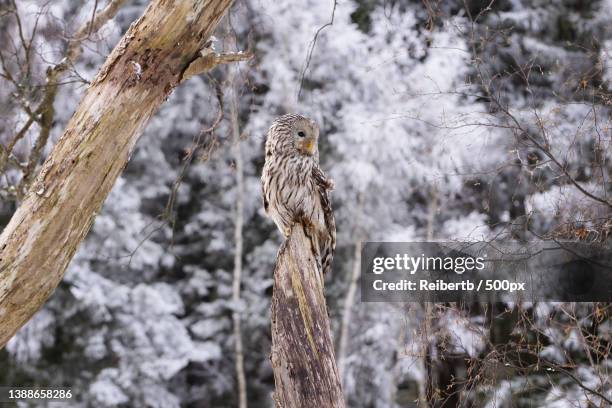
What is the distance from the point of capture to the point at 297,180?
3.28m

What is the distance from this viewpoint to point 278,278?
284 centimetres

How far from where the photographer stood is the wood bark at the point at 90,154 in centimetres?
267

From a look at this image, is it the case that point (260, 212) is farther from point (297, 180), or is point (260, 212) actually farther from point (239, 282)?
point (297, 180)

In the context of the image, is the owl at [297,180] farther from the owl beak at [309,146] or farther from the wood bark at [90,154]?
the wood bark at [90,154]

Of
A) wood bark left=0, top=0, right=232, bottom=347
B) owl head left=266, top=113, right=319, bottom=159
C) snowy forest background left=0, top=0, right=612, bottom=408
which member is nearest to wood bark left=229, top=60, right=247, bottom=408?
snowy forest background left=0, top=0, right=612, bottom=408

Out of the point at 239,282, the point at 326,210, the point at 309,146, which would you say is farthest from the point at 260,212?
the point at 309,146

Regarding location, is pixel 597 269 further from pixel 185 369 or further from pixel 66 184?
pixel 185 369

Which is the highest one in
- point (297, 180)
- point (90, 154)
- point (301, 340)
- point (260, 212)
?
point (260, 212)

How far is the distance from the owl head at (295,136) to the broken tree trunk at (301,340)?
0.55 m

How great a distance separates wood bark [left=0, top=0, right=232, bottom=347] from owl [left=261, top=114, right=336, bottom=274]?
666 millimetres

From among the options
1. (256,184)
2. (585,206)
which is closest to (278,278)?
(585,206)

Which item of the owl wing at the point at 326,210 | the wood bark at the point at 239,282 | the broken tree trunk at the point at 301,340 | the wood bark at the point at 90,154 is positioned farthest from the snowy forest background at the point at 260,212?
the wood bark at the point at 90,154

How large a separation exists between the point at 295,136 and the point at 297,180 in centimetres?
19

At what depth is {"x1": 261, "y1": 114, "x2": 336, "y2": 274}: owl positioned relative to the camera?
3281mm
